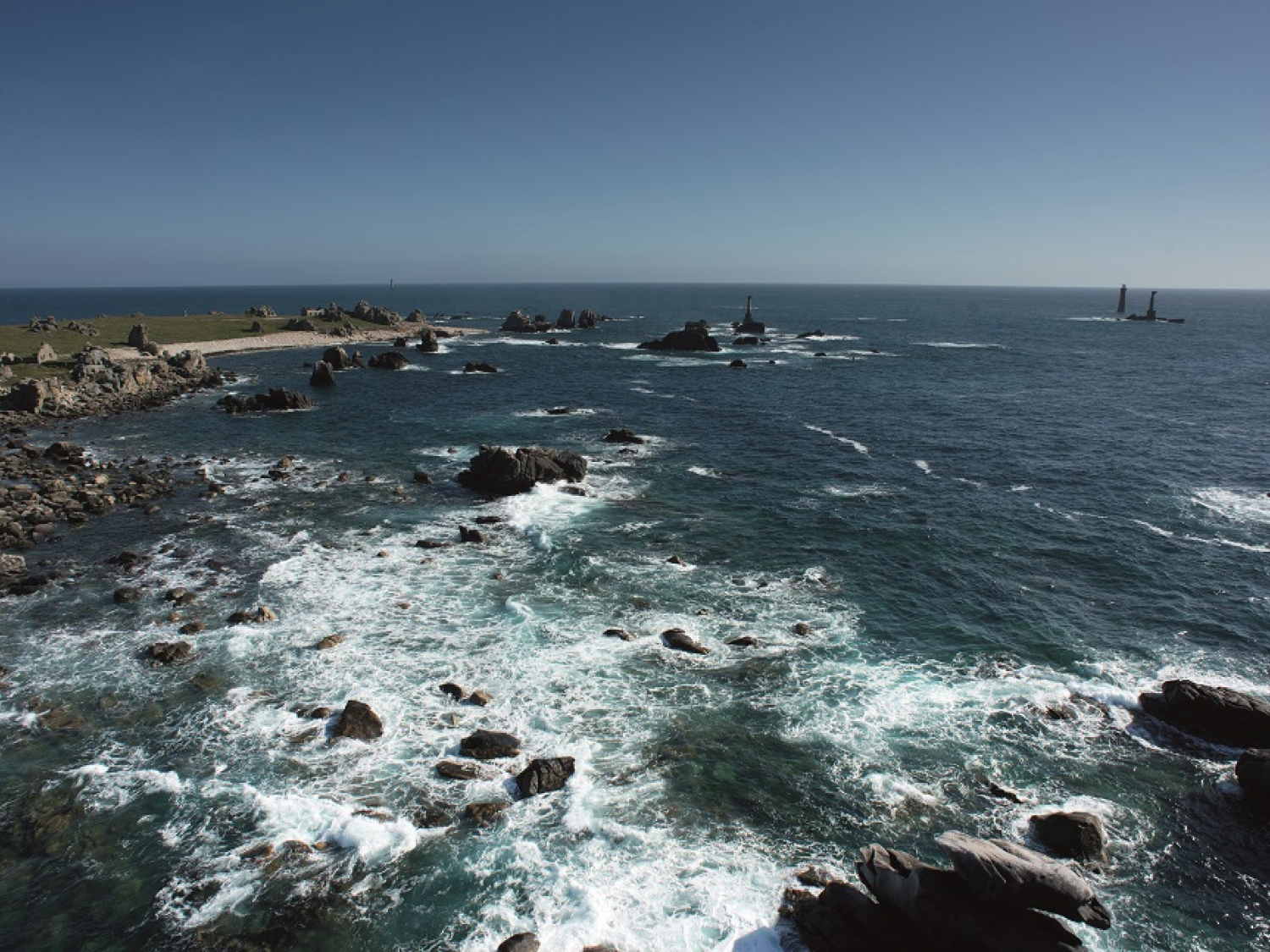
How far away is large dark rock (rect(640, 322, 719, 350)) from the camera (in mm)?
157000

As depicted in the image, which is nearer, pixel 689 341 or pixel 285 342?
pixel 285 342

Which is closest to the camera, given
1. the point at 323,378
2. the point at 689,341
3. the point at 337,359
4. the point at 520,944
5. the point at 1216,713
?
the point at 520,944

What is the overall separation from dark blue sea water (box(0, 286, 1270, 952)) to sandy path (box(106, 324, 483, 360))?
7989 cm

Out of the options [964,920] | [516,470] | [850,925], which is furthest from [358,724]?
[516,470]

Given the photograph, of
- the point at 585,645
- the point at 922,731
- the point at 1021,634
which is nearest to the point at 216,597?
the point at 585,645

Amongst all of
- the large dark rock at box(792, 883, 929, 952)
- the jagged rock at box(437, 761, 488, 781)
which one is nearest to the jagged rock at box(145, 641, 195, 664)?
the jagged rock at box(437, 761, 488, 781)

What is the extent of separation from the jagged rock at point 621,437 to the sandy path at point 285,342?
3705 inches

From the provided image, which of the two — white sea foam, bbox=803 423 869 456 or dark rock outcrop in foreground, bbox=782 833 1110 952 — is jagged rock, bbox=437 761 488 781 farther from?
white sea foam, bbox=803 423 869 456

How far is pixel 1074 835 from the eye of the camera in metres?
22.6

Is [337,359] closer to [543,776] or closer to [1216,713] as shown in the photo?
[543,776]

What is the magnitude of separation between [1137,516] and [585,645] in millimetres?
44454

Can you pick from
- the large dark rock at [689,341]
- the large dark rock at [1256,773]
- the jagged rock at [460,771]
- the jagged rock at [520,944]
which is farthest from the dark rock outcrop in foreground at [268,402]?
the large dark rock at [1256,773]

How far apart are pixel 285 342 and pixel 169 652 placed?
138m

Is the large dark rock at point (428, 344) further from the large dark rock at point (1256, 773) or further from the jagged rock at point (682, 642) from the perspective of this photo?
the large dark rock at point (1256, 773)
